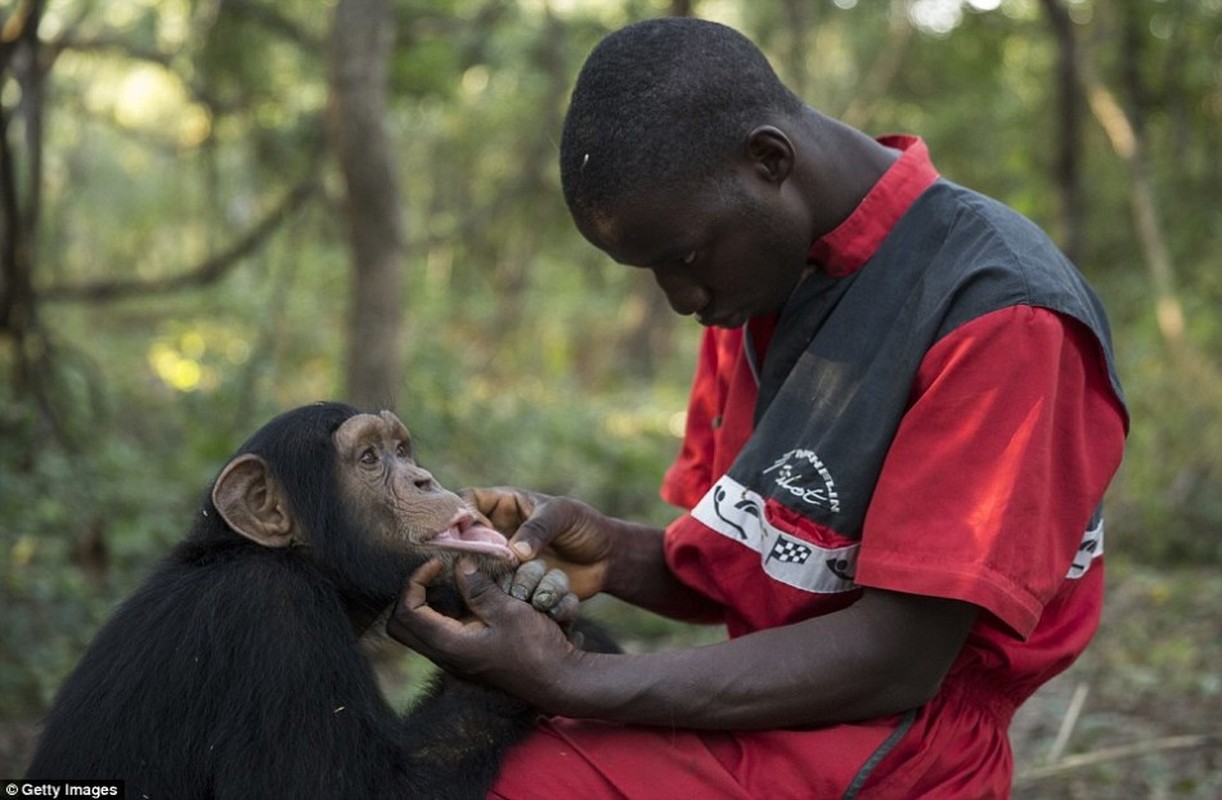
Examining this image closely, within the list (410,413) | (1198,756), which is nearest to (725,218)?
(1198,756)

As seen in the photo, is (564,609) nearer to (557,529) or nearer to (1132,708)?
(557,529)

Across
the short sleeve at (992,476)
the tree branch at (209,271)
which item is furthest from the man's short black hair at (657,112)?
the tree branch at (209,271)

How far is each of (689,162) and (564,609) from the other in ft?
2.85

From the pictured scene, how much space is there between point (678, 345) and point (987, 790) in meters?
14.4

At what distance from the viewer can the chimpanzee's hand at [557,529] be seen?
113 inches

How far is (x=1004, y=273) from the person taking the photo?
8.01ft

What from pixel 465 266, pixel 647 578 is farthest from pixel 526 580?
pixel 465 266

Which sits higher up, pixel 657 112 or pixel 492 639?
pixel 657 112

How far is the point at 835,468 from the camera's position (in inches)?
100

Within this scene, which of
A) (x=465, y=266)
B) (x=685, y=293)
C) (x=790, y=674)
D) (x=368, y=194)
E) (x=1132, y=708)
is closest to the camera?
(x=790, y=674)

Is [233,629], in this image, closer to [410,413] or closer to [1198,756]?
[1198,756]

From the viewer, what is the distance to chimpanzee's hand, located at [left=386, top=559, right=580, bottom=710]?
8.06ft

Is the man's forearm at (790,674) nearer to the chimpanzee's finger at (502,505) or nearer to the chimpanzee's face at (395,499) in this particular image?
the chimpanzee's face at (395,499)

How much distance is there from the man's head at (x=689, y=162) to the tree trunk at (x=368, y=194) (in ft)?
13.4
